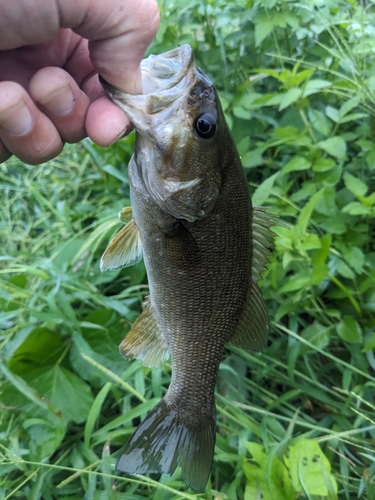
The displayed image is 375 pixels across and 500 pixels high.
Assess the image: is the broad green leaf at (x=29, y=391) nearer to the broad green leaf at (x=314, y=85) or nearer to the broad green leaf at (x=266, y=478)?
the broad green leaf at (x=266, y=478)

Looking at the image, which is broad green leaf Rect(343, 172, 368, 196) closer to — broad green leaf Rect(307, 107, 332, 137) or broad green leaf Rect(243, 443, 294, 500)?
broad green leaf Rect(307, 107, 332, 137)

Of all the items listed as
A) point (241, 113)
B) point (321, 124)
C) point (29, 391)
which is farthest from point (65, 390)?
point (321, 124)

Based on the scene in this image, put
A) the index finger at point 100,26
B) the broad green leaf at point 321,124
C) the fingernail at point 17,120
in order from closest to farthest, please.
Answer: the index finger at point 100,26 < the fingernail at point 17,120 < the broad green leaf at point 321,124

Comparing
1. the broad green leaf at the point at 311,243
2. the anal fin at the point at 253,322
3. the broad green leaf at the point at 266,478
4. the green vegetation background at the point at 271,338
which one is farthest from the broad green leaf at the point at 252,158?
the broad green leaf at the point at 266,478

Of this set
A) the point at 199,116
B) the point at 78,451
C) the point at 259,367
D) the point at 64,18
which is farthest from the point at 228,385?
the point at 64,18

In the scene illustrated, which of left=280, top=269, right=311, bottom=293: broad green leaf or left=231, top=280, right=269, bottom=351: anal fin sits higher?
left=231, top=280, right=269, bottom=351: anal fin

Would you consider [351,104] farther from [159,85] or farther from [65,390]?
[65,390]

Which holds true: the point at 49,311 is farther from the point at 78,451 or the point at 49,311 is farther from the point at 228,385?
the point at 228,385

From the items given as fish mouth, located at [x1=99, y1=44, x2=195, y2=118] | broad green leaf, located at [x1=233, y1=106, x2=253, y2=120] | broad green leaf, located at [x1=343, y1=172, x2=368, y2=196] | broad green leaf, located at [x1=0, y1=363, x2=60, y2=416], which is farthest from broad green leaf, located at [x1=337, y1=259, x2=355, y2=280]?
broad green leaf, located at [x1=0, y1=363, x2=60, y2=416]
